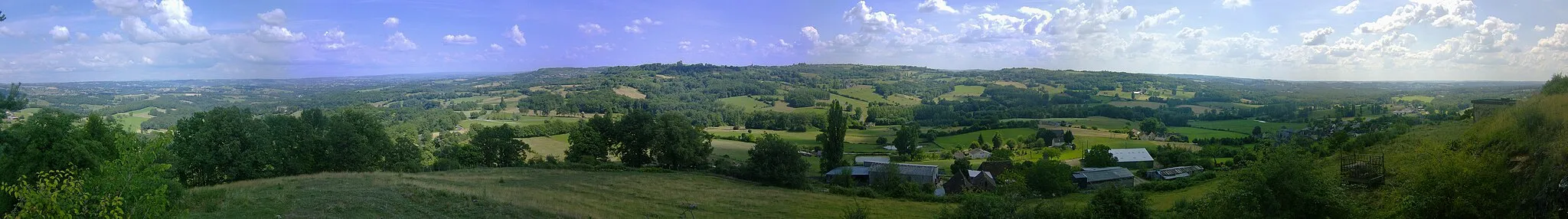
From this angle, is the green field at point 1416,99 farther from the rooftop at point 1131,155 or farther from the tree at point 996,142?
the tree at point 996,142

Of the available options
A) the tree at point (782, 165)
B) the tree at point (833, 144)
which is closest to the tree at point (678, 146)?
the tree at point (782, 165)

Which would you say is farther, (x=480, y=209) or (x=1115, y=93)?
(x=1115, y=93)

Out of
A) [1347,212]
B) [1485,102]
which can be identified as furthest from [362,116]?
[1485,102]

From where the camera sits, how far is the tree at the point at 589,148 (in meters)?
37.0

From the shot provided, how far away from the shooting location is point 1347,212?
10.6 metres

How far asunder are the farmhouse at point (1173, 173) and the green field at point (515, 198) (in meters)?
19.0

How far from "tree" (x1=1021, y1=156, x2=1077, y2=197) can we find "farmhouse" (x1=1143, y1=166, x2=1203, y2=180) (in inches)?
323

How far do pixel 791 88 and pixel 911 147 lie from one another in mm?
52433

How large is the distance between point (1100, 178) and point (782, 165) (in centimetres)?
1713

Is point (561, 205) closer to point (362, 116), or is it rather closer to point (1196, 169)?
point (362, 116)

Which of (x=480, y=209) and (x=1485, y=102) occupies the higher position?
(x=1485, y=102)

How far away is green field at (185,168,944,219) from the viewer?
14648 mm

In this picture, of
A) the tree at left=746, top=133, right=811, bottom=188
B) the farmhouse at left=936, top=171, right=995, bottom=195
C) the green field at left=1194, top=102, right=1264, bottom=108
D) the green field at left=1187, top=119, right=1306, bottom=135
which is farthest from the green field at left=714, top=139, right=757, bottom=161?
the green field at left=1194, top=102, right=1264, bottom=108

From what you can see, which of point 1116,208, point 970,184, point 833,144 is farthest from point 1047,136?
point 1116,208
